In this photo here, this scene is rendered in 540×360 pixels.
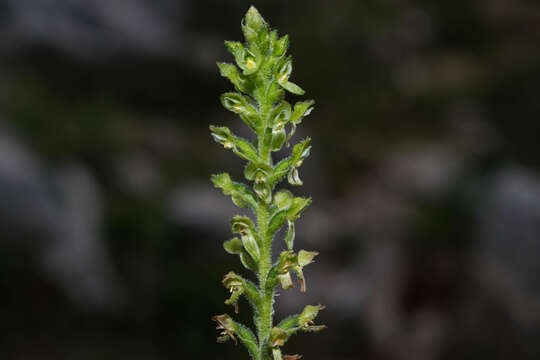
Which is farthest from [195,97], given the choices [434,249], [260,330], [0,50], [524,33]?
[260,330]

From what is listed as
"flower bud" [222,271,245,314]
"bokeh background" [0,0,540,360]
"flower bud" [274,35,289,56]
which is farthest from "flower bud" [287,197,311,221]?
"bokeh background" [0,0,540,360]

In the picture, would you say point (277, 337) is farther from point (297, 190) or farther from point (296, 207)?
point (297, 190)

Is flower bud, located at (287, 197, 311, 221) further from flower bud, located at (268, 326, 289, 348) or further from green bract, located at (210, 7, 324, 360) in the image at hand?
flower bud, located at (268, 326, 289, 348)

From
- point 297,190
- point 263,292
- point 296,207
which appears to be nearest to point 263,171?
point 296,207

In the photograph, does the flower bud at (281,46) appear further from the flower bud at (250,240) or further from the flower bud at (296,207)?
the flower bud at (250,240)

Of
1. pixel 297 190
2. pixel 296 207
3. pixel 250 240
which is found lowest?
pixel 250 240

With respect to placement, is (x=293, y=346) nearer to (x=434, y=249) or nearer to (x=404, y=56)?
(x=434, y=249)

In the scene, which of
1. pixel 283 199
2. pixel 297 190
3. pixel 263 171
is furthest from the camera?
pixel 297 190

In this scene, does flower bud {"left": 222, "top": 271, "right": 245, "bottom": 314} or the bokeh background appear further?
the bokeh background

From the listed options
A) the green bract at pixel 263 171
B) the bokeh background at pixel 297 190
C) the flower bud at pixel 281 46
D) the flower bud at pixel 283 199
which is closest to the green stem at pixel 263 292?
the green bract at pixel 263 171

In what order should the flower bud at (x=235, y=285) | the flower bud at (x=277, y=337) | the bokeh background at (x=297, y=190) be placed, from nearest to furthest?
the flower bud at (x=277, y=337) → the flower bud at (x=235, y=285) → the bokeh background at (x=297, y=190)
